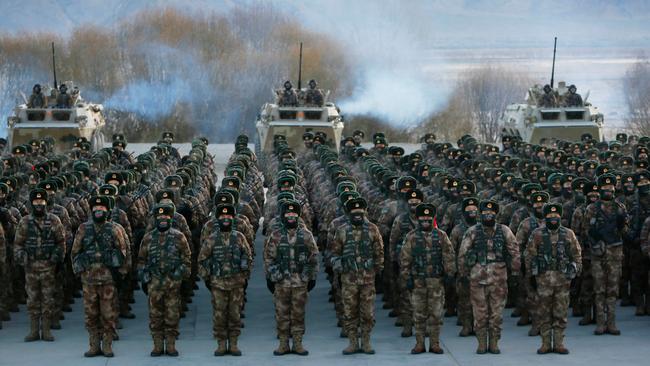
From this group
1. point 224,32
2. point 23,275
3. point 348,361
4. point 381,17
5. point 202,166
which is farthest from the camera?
point 381,17

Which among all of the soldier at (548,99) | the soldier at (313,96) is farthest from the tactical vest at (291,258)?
the soldier at (548,99)

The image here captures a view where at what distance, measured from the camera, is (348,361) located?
1677 cm

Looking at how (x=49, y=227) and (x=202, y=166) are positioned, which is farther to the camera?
(x=202, y=166)

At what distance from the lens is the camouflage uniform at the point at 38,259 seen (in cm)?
1761

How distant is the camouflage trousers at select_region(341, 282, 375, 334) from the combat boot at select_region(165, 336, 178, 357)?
5.78 ft

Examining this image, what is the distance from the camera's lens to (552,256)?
669 inches

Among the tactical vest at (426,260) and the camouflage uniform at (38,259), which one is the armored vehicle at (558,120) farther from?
the camouflage uniform at (38,259)

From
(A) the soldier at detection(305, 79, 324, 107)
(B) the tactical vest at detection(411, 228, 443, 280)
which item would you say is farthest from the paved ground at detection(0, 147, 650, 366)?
(A) the soldier at detection(305, 79, 324, 107)

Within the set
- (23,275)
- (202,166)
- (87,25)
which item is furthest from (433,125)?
(23,275)

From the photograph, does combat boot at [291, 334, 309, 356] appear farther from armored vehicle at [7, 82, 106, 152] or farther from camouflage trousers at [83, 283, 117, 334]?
armored vehicle at [7, 82, 106, 152]

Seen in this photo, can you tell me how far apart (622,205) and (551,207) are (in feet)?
6.96

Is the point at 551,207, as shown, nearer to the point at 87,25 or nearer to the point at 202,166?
the point at 202,166

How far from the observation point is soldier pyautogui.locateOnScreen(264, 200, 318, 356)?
55.5 feet

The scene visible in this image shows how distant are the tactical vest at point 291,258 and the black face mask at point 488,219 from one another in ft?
5.98
